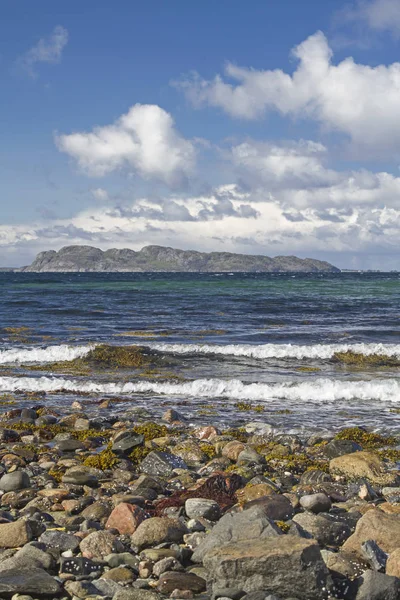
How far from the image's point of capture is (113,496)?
834 cm

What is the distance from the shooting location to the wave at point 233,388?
17234mm

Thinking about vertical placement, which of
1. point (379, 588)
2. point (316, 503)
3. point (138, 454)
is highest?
point (379, 588)

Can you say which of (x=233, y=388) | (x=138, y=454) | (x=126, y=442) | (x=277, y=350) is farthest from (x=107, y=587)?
(x=277, y=350)

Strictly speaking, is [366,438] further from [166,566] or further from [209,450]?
[166,566]

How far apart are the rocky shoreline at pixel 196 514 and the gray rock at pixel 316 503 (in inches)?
0.7

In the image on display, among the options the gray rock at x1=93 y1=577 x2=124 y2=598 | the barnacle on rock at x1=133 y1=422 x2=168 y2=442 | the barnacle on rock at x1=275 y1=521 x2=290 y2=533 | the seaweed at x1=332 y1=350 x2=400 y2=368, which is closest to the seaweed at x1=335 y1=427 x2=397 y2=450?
the barnacle on rock at x1=133 y1=422 x2=168 y2=442

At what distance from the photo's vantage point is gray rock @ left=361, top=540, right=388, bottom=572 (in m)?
6.08

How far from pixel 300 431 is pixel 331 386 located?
5061mm

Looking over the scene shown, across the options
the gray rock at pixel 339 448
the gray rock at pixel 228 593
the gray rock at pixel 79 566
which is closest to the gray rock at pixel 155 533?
the gray rock at pixel 79 566

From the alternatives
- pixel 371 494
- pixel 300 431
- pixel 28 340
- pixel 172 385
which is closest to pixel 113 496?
pixel 371 494

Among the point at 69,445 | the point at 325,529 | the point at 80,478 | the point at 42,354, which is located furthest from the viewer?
the point at 42,354

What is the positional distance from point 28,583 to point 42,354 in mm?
20093

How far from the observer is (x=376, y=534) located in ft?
21.8

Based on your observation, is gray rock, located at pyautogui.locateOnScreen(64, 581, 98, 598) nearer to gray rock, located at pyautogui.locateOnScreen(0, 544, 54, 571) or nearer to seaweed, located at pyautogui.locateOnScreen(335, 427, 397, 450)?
gray rock, located at pyautogui.locateOnScreen(0, 544, 54, 571)
